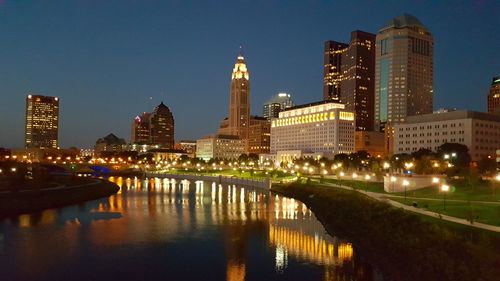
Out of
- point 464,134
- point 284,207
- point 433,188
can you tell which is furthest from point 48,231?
point 464,134

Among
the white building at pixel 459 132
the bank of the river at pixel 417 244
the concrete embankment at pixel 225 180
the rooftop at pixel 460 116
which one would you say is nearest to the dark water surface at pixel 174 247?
the bank of the river at pixel 417 244

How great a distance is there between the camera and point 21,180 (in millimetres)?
72188

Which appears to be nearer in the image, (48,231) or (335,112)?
(48,231)

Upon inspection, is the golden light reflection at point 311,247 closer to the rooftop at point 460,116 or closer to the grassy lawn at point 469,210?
the grassy lawn at point 469,210

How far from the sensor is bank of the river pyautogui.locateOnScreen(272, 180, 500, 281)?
22594 millimetres

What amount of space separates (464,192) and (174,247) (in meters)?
33.6

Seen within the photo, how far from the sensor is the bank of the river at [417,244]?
22594 mm

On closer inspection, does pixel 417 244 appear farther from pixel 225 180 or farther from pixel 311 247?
pixel 225 180

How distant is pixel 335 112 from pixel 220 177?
78.6 metres

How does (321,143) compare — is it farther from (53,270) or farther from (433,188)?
(53,270)

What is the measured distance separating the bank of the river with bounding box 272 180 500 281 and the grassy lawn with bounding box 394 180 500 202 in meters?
10.3

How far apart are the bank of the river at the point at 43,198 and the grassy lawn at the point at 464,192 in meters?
46.0

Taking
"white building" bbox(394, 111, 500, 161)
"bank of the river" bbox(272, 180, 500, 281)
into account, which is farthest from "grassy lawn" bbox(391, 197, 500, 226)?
"white building" bbox(394, 111, 500, 161)

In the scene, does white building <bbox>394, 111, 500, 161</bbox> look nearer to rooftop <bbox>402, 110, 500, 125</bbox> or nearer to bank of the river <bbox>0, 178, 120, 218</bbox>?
rooftop <bbox>402, 110, 500, 125</bbox>
